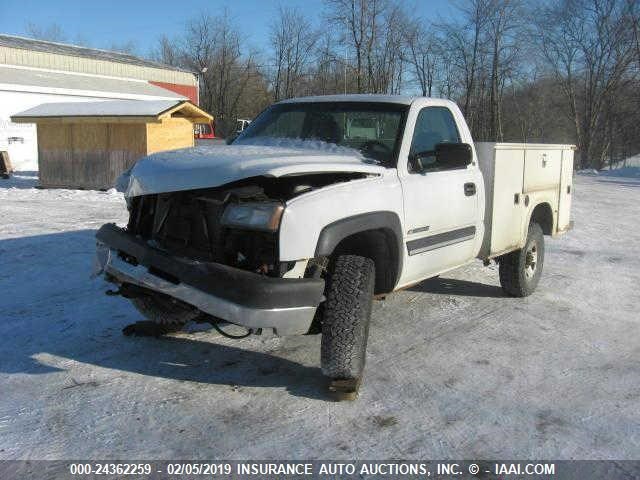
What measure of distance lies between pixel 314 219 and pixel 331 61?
3245cm

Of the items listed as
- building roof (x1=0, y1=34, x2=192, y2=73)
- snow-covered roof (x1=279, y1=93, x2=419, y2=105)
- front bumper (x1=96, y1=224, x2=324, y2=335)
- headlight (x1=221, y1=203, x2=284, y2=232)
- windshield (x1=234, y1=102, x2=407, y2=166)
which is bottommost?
front bumper (x1=96, y1=224, x2=324, y2=335)

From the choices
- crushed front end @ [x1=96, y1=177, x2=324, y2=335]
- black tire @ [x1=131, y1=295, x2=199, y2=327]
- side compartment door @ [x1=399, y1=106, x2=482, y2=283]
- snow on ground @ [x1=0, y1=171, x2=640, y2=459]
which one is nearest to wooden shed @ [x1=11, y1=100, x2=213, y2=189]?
snow on ground @ [x1=0, y1=171, x2=640, y2=459]

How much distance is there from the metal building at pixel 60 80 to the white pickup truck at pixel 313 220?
21860 mm

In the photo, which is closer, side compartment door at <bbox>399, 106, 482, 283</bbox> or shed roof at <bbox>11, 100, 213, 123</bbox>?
side compartment door at <bbox>399, 106, 482, 283</bbox>

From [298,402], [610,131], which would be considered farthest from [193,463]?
[610,131]

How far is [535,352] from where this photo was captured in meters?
4.81

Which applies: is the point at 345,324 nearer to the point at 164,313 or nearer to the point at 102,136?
the point at 164,313

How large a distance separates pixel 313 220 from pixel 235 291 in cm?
59

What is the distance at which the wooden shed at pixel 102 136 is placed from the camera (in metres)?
15.7

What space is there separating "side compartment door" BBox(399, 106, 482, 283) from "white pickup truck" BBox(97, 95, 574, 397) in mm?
13

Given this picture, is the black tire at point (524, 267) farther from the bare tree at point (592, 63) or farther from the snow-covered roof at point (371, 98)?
the bare tree at point (592, 63)

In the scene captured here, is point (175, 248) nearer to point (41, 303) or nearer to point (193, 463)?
point (193, 463)

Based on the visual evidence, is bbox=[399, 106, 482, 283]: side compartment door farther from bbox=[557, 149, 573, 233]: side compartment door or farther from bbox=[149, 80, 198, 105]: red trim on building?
bbox=[149, 80, 198, 105]: red trim on building

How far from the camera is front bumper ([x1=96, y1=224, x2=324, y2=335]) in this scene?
10.9 feet
